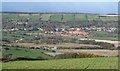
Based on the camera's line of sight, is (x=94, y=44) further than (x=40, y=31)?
No

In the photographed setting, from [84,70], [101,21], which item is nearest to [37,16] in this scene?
[101,21]

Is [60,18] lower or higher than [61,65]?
higher

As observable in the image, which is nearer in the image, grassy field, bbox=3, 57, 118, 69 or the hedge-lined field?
grassy field, bbox=3, 57, 118, 69

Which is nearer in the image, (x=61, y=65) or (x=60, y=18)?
(x=61, y=65)

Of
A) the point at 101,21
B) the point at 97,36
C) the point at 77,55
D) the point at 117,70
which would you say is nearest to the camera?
the point at 117,70

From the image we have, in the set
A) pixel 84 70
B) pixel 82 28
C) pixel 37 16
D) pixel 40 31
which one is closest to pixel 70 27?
pixel 82 28

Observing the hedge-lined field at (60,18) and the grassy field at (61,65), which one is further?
the hedge-lined field at (60,18)

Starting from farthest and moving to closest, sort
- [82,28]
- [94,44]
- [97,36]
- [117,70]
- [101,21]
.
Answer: [101,21]
[82,28]
[97,36]
[94,44]
[117,70]

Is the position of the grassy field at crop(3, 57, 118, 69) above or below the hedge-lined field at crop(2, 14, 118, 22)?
below

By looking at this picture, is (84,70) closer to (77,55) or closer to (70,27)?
(77,55)

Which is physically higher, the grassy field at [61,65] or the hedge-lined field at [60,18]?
the hedge-lined field at [60,18]
